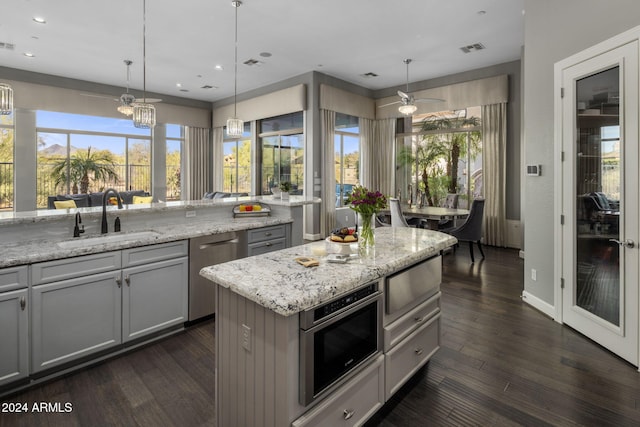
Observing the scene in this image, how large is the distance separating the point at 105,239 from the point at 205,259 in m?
0.82

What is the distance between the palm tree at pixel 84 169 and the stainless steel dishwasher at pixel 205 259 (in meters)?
6.71

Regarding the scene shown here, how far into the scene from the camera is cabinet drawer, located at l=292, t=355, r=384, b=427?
59.2 inches

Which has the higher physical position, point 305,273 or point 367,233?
point 367,233

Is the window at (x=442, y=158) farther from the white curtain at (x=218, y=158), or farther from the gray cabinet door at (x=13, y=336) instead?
the gray cabinet door at (x=13, y=336)

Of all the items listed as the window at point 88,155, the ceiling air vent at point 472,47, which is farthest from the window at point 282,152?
the ceiling air vent at point 472,47

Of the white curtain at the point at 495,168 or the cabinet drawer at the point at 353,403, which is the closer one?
the cabinet drawer at the point at 353,403

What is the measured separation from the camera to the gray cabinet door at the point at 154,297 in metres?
2.70

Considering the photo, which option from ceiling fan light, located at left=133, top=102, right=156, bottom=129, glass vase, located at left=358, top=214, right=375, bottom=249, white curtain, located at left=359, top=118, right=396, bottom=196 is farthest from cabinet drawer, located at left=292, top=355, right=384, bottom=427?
white curtain, located at left=359, top=118, right=396, bottom=196

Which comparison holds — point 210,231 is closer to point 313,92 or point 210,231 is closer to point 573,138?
point 573,138

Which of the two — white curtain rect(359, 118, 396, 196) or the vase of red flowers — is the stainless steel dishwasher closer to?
the vase of red flowers

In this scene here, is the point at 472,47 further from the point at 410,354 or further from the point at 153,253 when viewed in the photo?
the point at 153,253

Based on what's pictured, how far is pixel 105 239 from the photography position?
2.91 meters

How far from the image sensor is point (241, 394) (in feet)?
5.40

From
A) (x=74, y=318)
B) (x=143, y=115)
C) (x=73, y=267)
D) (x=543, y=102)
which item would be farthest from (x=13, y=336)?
(x=543, y=102)
